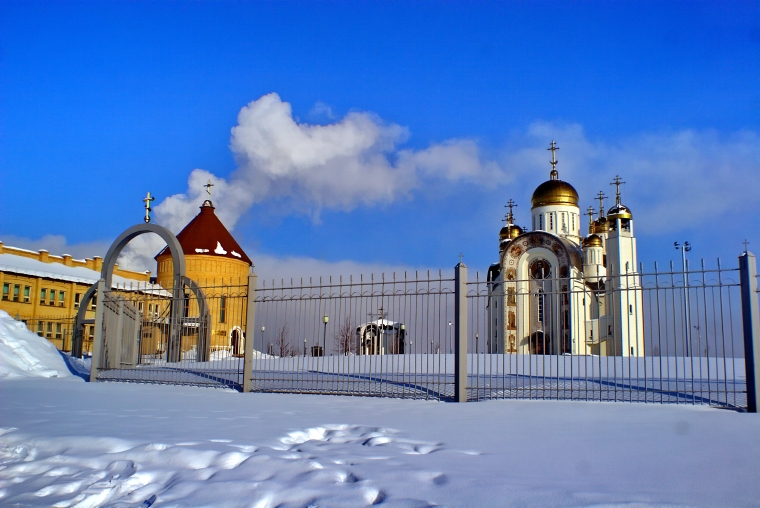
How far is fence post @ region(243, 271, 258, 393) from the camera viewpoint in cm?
1095

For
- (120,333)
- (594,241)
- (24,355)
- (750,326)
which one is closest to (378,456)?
(750,326)

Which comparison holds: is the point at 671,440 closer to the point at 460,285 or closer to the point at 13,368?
→ the point at 460,285

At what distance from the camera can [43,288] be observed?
41562mm

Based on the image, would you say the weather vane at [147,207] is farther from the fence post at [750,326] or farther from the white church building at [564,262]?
the white church building at [564,262]

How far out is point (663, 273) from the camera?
27.8 feet

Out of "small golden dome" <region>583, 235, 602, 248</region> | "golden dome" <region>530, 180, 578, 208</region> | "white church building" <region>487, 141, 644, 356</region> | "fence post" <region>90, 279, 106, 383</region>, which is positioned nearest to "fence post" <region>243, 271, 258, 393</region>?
"fence post" <region>90, 279, 106, 383</region>

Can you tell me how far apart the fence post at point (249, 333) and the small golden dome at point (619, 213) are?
41.9m

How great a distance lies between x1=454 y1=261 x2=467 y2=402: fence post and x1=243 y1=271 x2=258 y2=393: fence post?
371 centimetres

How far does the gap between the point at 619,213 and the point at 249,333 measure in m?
43.0

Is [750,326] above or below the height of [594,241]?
below

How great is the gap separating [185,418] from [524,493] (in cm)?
431

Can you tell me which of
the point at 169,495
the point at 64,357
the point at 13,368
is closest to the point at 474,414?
the point at 169,495

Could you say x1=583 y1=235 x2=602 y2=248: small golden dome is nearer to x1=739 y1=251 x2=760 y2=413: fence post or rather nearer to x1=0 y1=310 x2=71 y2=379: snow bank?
x1=0 y1=310 x2=71 y2=379: snow bank

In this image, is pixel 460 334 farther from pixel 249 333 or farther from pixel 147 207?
pixel 147 207
